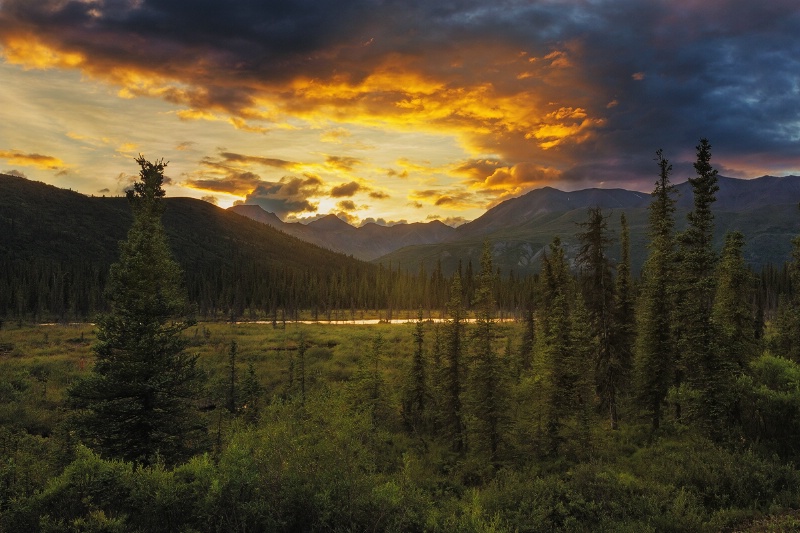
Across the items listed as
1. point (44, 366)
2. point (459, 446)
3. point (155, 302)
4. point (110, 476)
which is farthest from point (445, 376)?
point (44, 366)

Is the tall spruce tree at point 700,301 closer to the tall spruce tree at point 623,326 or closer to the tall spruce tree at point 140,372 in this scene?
the tall spruce tree at point 623,326

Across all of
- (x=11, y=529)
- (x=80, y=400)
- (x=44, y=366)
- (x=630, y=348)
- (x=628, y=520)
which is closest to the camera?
(x=11, y=529)

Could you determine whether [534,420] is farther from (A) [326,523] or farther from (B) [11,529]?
(B) [11,529]

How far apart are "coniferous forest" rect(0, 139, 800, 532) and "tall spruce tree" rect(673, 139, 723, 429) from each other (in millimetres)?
117

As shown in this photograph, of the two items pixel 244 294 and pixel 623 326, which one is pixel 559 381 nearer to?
pixel 623 326

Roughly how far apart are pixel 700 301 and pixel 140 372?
96.4ft

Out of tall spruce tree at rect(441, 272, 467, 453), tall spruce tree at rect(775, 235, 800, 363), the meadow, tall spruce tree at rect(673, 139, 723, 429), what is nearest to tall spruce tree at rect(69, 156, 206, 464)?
the meadow

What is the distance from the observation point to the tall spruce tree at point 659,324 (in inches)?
1139

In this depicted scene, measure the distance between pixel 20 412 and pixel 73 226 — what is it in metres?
216

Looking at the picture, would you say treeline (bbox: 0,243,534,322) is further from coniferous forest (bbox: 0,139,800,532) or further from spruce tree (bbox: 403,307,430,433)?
coniferous forest (bbox: 0,139,800,532)

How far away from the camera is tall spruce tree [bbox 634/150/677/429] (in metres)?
28.9

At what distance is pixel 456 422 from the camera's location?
30047 millimetres

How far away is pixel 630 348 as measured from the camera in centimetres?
3603

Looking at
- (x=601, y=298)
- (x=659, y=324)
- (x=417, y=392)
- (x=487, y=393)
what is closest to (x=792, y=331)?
(x=659, y=324)
